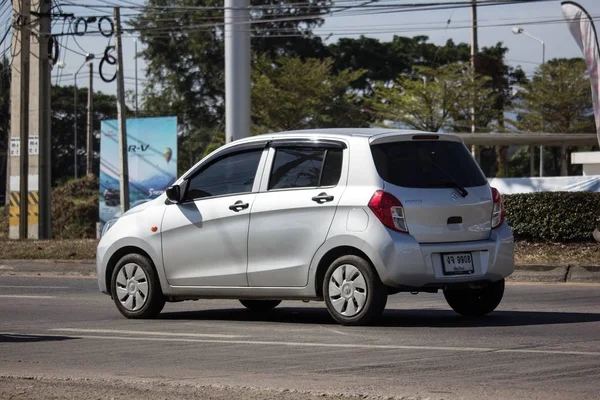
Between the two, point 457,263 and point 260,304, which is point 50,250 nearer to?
point 260,304

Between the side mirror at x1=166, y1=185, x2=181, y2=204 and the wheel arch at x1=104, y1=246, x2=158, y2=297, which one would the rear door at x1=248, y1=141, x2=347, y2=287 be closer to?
the side mirror at x1=166, y1=185, x2=181, y2=204

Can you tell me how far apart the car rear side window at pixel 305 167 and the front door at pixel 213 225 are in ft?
0.82

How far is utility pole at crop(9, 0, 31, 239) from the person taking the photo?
26062 millimetres

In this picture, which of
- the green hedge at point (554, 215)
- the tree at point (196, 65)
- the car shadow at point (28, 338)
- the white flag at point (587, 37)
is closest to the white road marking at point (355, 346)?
the car shadow at point (28, 338)

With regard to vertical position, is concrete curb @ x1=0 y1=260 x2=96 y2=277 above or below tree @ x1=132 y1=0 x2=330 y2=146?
below

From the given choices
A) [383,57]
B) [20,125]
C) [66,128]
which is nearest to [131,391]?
[20,125]

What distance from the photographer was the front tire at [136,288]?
1015 centimetres

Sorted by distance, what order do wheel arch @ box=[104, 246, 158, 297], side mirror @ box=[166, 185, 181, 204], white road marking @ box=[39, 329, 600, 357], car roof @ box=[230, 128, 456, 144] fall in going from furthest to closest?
wheel arch @ box=[104, 246, 158, 297] < side mirror @ box=[166, 185, 181, 204] < car roof @ box=[230, 128, 456, 144] < white road marking @ box=[39, 329, 600, 357]

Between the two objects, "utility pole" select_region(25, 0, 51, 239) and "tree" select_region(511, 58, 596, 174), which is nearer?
"utility pole" select_region(25, 0, 51, 239)

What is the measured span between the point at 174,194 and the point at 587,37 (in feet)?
36.3

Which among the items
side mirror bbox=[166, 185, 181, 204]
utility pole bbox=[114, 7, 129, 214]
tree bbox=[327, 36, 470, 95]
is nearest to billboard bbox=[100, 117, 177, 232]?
utility pole bbox=[114, 7, 129, 214]

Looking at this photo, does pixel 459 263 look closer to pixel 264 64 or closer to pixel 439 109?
pixel 439 109

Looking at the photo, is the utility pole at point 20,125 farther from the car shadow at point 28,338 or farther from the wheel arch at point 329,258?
the wheel arch at point 329,258

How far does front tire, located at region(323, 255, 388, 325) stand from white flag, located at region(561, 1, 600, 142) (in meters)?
10.6
